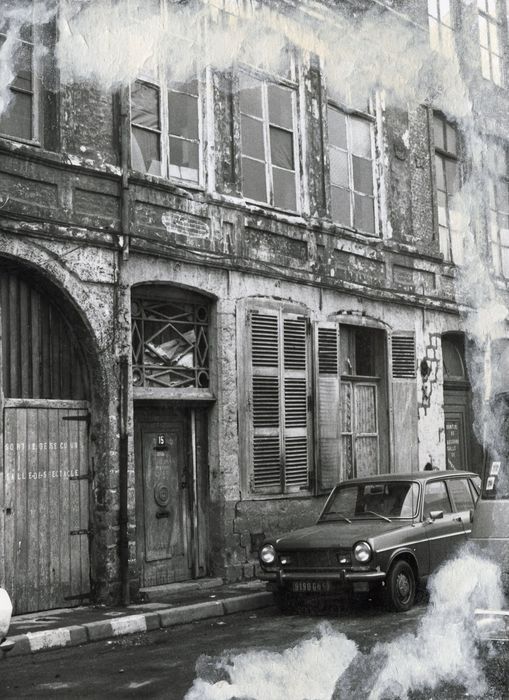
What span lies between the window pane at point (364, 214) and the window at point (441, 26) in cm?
355

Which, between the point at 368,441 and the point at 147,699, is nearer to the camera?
the point at 147,699

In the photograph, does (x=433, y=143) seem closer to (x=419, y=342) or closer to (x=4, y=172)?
(x=419, y=342)

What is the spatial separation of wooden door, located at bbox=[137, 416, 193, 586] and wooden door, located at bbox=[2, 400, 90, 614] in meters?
1.08

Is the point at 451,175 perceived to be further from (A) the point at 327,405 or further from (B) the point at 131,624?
(B) the point at 131,624

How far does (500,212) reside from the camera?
19078 mm

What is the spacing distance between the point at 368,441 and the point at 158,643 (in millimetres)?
7314

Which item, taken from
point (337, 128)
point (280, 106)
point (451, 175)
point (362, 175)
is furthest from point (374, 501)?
point (451, 175)

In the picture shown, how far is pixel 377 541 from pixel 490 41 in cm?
1300

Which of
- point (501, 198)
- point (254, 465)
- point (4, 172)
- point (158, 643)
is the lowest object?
point (158, 643)

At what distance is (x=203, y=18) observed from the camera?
12.9 metres

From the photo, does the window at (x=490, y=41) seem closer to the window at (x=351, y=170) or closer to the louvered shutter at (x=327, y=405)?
the window at (x=351, y=170)

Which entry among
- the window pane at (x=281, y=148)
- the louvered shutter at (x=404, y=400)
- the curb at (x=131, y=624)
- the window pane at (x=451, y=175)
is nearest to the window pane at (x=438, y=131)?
the window pane at (x=451, y=175)

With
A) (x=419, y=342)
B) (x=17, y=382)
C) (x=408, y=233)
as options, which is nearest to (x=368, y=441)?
(x=419, y=342)

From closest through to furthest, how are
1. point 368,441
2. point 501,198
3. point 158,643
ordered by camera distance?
point 158,643
point 368,441
point 501,198
